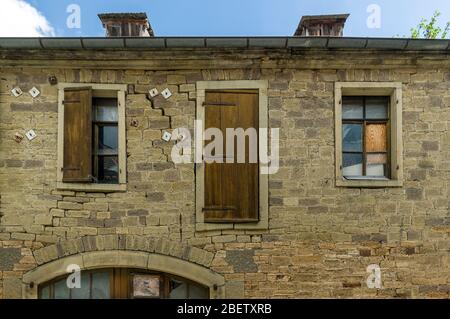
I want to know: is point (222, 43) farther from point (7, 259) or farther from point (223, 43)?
point (7, 259)

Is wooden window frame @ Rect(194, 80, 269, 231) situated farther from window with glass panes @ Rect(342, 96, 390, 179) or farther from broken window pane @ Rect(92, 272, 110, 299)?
broken window pane @ Rect(92, 272, 110, 299)

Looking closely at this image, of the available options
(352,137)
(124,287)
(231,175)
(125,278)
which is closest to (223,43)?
(231,175)

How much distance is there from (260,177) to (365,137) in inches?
63.1

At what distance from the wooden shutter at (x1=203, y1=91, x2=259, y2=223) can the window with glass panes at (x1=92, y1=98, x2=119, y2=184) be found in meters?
1.31

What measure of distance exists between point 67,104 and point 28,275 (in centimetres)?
232

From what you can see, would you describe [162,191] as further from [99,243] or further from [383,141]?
[383,141]

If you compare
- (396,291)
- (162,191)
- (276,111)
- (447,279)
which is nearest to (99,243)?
(162,191)

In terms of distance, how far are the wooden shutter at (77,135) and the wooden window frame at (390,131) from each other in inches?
131

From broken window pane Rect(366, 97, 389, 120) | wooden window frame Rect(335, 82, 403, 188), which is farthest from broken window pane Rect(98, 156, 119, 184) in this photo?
broken window pane Rect(366, 97, 389, 120)

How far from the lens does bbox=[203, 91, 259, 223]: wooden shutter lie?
4551 mm

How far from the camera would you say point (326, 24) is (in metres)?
5.25

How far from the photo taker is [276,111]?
469 centimetres
